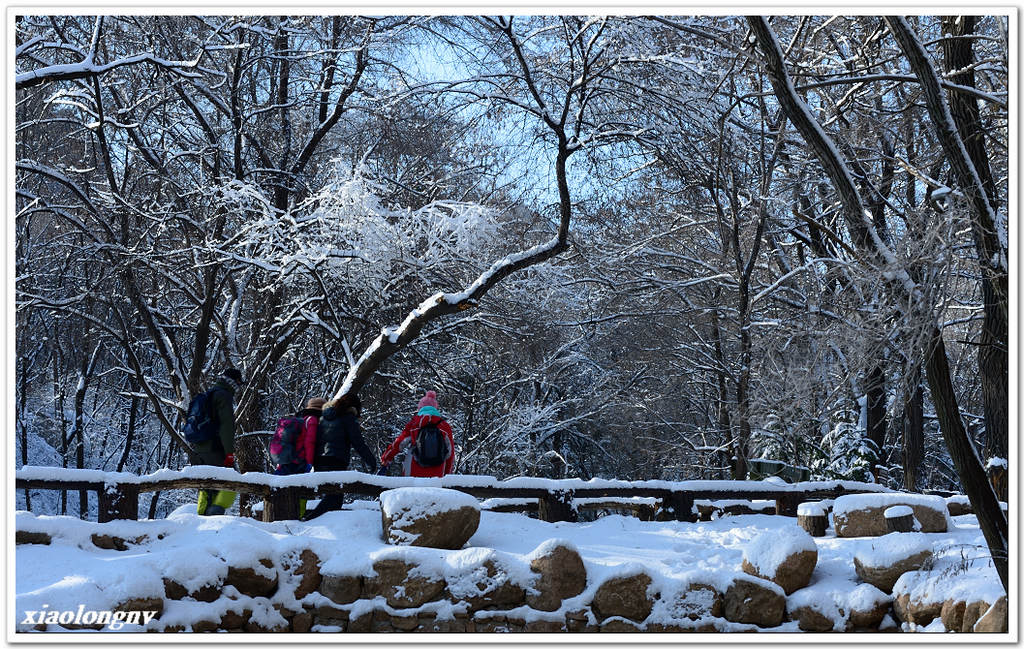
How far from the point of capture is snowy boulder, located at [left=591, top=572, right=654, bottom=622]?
20.9 feet

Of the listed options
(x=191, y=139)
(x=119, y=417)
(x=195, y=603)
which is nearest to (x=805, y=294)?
(x=191, y=139)

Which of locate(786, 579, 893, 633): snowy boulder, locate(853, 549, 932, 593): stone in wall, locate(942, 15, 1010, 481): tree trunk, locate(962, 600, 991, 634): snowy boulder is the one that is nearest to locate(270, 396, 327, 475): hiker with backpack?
locate(786, 579, 893, 633): snowy boulder

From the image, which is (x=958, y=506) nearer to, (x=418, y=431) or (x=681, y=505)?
(x=681, y=505)

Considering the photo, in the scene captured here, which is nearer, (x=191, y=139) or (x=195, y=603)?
(x=195, y=603)

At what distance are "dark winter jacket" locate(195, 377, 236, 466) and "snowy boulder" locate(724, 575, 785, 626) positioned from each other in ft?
13.9

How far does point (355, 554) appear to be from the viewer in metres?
6.42

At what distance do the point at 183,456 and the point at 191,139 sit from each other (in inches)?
258

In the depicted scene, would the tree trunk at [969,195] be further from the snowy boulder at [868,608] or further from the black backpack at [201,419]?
the black backpack at [201,419]

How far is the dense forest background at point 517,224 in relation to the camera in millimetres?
7148

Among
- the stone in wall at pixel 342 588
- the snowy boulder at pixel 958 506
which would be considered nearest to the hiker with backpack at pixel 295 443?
the stone in wall at pixel 342 588

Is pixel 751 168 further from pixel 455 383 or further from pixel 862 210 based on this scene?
pixel 862 210

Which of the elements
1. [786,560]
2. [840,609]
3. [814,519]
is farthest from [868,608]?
[814,519]

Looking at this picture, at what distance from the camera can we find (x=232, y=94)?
11.7m

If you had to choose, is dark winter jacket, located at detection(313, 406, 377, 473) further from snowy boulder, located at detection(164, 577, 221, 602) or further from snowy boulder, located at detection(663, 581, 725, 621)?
snowy boulder, located at detection(663, 581, 725, 621)
